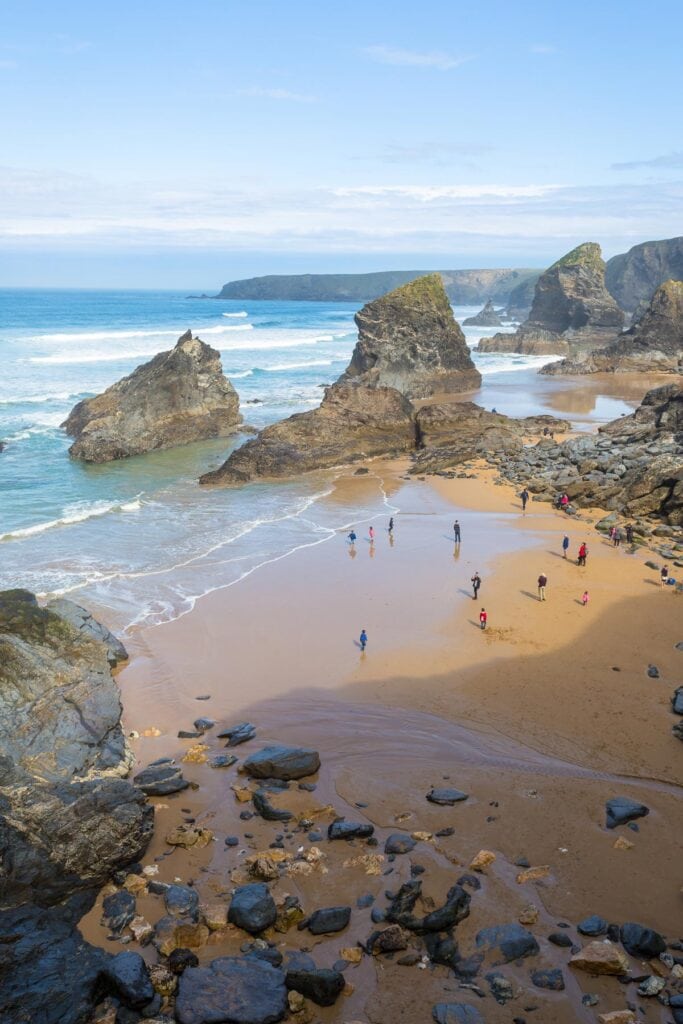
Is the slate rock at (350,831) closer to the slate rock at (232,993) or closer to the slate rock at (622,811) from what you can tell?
the slate rock at (232,993)

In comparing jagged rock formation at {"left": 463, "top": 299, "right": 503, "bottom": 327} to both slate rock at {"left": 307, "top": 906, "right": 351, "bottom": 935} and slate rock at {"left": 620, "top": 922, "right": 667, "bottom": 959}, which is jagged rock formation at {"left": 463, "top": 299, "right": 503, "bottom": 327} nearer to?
slate rock at {"left": 620, "top": 922, "right": 667, "bottom": 959}

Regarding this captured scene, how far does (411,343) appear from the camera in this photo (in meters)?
62.2

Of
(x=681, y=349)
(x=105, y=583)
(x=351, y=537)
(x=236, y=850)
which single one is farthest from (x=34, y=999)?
(x=681, y=349)

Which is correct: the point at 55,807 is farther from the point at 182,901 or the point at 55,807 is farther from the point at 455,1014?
the point at 455,1014

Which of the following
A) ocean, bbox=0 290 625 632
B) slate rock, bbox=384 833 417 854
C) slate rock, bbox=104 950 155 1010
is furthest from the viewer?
ocean, bbox=0 290 625 632

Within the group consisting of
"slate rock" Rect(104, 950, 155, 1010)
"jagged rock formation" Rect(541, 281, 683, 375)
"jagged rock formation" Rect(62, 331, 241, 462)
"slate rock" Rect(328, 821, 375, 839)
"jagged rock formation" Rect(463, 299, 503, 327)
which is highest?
"jagged rock formation" Rect(463, 299, 503, 327)

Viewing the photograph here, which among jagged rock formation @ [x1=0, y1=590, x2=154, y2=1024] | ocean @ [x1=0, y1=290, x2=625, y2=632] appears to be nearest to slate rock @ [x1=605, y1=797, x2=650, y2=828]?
jagged rock formation @ [x1=0, y1=590, x2=154, y2=1024]

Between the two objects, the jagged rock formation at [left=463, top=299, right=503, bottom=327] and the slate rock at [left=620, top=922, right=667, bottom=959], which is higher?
the jagged rock formation at [left=463, top=299, right=503, bottom=327]

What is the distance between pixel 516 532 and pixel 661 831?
56.0 ft

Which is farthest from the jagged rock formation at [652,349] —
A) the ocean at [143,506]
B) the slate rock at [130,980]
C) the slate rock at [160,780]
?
the slate rock at [130,980]

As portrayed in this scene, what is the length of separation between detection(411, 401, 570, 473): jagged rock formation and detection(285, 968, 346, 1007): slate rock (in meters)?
31.3

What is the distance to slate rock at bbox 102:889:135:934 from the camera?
10.5m

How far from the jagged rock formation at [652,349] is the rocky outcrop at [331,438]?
39041mm

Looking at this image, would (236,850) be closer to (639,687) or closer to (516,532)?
(639,687)
